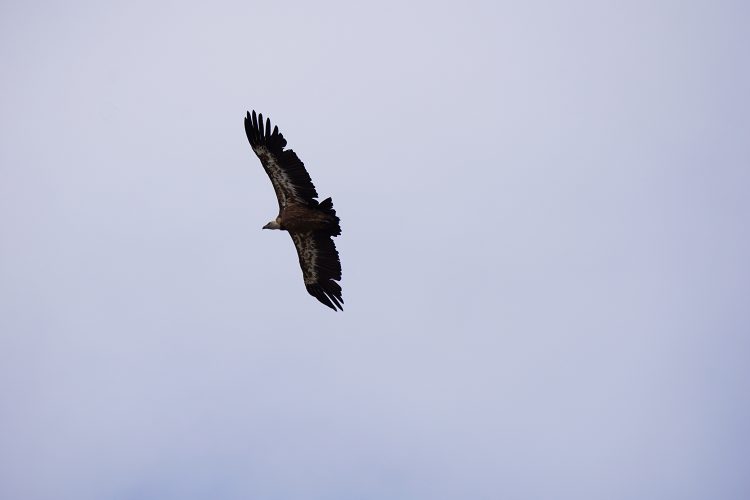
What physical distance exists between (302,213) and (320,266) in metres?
2.28

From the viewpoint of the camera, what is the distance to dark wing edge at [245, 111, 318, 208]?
2952 cm

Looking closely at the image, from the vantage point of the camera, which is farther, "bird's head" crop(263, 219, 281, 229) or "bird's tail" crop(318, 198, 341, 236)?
"bird's head" crop(263, 219, 281, 229)

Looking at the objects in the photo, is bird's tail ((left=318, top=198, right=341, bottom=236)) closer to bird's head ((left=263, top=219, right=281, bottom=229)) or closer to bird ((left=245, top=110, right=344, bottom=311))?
bird ((left=245, top=110, right=344, bottom=311))

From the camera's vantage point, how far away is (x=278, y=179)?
2997 cm

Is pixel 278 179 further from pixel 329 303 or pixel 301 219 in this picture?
pixel 329 303

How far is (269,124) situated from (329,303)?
599 cm

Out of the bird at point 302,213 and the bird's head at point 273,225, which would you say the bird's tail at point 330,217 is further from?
the bird's head at point 273,225

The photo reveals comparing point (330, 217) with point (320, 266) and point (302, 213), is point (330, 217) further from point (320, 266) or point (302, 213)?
point (320, 266)

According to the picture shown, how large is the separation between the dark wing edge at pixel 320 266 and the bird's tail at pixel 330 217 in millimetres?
1006

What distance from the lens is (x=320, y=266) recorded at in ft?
104

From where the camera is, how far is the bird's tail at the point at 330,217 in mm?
29672

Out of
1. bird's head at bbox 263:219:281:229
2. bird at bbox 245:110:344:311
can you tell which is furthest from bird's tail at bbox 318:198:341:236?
bird's head at bbox 263:219:281:229

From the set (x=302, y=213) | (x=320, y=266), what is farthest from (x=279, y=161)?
(x=320, y=266)

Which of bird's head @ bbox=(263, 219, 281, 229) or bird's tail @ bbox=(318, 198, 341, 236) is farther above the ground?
bird's tail @ bbox=(318, 198, 341, 236)
